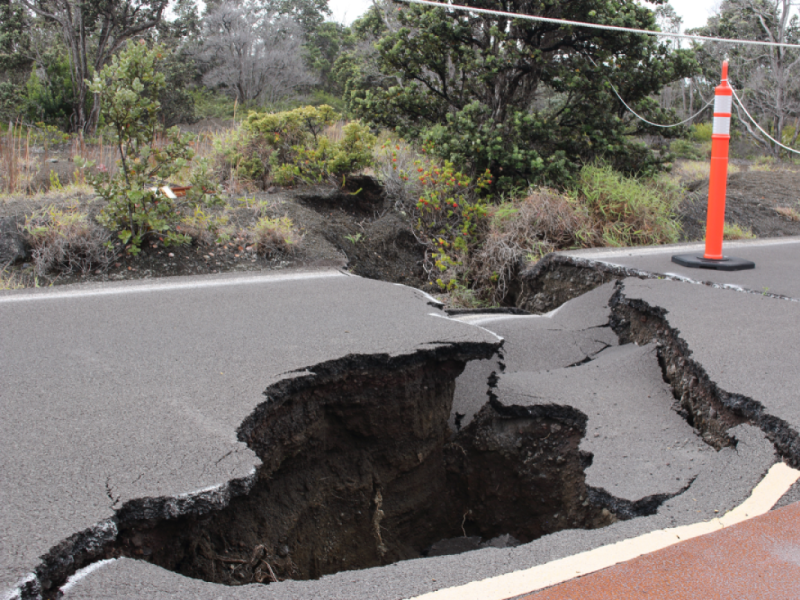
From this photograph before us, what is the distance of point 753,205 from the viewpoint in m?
11.3

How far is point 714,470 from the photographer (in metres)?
2.70

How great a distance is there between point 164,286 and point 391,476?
2.64 meters

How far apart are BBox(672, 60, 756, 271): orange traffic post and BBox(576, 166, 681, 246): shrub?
154cm

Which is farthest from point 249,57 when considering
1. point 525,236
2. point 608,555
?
point 608,555

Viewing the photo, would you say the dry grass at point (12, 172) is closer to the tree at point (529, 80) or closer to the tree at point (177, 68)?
the tree at point (529, 80)

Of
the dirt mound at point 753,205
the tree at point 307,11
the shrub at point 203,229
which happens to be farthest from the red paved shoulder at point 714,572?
the tree at point 307,11

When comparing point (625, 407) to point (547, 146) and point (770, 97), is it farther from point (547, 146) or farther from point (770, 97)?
point (770, 97)

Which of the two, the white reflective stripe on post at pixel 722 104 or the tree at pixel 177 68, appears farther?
the tree at pixel 177 68

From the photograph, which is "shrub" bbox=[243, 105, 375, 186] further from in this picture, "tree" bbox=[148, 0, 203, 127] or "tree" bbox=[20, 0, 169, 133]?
"tree" bbox=[148, 0, 203, 127]

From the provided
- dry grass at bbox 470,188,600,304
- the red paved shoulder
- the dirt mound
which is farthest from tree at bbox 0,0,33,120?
the red paved shoulder

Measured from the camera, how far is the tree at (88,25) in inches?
786

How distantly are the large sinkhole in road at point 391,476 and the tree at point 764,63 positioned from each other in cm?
2184

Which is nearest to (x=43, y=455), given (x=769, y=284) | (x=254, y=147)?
(x=769, y=284)

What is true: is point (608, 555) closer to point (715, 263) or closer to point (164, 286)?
point (164, 286)
